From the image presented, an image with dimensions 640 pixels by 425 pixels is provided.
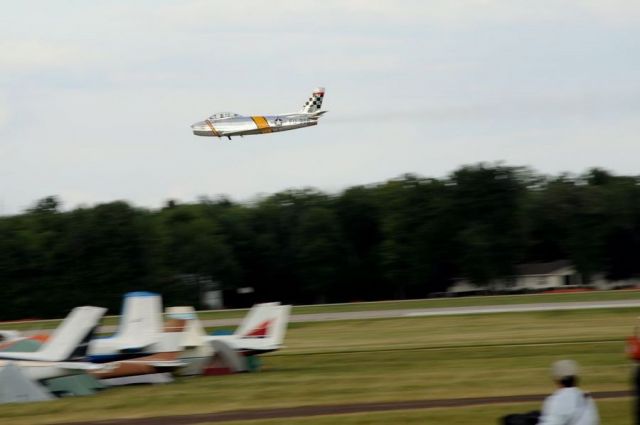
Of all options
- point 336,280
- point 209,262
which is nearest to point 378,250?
point 336,280

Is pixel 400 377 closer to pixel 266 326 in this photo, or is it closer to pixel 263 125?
pixel 266 326

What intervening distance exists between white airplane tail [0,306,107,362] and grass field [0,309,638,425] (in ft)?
3.97

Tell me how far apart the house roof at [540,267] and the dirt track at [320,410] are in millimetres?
81184

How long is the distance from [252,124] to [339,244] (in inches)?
1855

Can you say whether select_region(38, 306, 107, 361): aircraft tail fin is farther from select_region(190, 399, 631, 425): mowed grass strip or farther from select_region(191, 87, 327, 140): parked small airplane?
select_region(191, 87, 327, 140): parked small airplane

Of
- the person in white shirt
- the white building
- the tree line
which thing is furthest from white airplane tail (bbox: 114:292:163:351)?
the white building

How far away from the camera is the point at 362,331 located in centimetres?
3984

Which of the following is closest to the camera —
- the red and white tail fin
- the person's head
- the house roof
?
the person's head

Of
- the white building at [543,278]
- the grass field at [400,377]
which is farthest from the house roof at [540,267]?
the grass field at [400,377]

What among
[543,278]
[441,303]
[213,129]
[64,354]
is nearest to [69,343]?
[64,354]

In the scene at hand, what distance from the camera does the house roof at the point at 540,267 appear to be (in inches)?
3907

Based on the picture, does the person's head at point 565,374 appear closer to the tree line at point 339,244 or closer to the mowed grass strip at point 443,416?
the mowed grass strip at point 443,416

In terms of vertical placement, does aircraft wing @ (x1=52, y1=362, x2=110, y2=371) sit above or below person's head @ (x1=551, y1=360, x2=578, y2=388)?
below

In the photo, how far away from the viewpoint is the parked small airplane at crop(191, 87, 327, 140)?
4719cm
